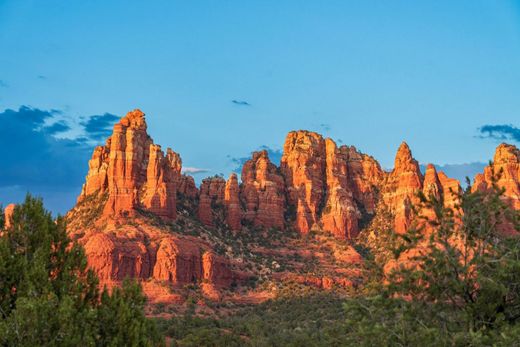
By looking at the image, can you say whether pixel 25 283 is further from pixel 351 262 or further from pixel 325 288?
pixel 351 262

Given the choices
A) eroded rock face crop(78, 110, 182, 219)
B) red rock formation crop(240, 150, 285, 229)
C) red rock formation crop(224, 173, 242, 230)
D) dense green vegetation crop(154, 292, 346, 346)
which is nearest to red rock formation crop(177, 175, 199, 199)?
red rock formation crop(224, 173, 242, 230)

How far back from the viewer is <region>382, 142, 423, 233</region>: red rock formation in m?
132

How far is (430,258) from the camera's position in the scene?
2688cm

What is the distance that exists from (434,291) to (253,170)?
123 meters

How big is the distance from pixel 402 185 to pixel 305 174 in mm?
21390

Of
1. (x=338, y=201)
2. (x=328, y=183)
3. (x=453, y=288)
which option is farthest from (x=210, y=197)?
(x=453, y=288)

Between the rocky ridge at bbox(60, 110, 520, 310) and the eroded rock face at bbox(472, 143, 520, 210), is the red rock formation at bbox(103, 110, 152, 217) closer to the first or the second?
the rocky ridge at bbox(60, 110, 520, 310)

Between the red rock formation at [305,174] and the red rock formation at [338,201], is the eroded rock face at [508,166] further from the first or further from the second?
the red rock formation at [305,174]

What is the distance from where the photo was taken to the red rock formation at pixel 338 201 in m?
141

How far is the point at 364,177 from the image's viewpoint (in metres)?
156

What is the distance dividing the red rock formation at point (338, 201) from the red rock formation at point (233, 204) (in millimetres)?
19180

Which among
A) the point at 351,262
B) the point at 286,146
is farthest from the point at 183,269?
the point at 286,146

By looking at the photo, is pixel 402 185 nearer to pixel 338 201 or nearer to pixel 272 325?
pixel 338 201

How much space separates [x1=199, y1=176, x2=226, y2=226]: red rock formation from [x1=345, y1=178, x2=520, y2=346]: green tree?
104 metres
